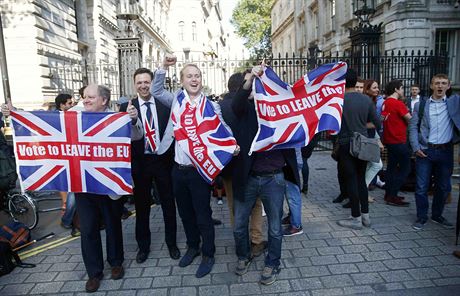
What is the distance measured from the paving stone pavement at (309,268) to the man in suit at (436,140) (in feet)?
1.46

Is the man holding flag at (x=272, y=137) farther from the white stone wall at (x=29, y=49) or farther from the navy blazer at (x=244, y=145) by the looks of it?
the white stone wall at (x=29, y=49)

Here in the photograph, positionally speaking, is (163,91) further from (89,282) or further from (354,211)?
(354,211)

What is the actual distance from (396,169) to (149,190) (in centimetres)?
443

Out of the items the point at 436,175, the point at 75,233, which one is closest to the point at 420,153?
the point at 436,175

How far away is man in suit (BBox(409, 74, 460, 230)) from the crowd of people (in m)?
0.01

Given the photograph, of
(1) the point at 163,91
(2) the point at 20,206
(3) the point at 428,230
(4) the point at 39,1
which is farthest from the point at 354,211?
(4) the point at 39,1

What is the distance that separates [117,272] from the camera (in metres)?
3.79

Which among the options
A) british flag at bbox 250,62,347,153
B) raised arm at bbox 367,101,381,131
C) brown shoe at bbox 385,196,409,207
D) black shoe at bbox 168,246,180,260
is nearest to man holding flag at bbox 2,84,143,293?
black shoe at bbox 168,246,180,260

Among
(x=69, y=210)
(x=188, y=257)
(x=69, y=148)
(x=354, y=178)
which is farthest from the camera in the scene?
(x=69, y=210)

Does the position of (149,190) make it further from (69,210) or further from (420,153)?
(420,153)

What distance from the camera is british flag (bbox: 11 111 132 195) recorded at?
12.1ft

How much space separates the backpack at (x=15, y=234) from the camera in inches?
178

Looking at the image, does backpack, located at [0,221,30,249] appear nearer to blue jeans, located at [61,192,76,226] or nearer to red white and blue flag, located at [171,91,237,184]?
blue jeans, located at [61,192,76,226]

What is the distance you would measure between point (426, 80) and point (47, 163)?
1231 cm
